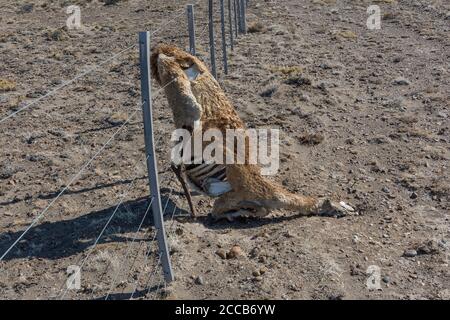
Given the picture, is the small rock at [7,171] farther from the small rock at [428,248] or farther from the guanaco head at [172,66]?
the small rock at [428,248]

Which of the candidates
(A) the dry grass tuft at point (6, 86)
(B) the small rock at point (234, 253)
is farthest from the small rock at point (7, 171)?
(A) the dry grass tuft at point (6, 86)

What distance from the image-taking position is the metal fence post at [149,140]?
4.12 meters

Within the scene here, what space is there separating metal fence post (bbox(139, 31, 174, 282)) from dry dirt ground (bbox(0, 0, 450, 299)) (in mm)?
340

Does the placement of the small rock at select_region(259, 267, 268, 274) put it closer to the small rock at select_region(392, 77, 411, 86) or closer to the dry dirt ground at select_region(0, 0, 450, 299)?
the dry dirt ground at select_region(0, 0, 450, 299)

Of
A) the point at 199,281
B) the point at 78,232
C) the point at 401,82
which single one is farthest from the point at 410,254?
the point at 401,82

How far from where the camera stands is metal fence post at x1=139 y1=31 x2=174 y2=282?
412 cm

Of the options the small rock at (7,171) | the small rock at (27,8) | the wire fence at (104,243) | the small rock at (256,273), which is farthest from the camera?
the small rock at (27,8)

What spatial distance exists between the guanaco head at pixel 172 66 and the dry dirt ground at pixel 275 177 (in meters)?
0.30

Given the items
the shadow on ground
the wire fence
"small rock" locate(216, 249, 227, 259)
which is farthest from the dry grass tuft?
"small rock" locate(216, 249, 227, 259)

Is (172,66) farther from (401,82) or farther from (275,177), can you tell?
(401,82)

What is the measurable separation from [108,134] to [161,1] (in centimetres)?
1380

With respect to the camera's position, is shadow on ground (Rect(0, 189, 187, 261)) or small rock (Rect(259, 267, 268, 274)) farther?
shadow on ground (Rect(0, 189, 187, 261))

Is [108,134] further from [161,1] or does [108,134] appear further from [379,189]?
[161,1]
